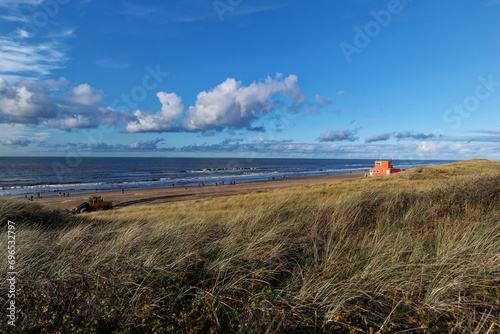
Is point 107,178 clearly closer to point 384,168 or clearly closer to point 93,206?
point 93,206

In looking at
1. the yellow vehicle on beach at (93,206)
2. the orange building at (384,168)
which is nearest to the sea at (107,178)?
the yellow vehicle on beach at (93,206)

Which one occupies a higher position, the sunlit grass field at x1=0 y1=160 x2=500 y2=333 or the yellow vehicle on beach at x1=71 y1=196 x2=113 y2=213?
the sunlit grass field at x1=0 y1=160 x2=500 y2=333

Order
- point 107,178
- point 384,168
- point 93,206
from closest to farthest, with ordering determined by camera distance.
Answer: point 93,206
point 384,168
point 107,178

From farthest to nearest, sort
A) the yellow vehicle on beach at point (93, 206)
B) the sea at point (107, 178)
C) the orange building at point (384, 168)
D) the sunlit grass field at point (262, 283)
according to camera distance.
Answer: the sea at point (107, 178) < the orange building at point (384, 168) < the yellow vehicle on beach at point (93, 206) < the sunlit grass field at point (262, 283)

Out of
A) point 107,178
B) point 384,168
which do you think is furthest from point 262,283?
point 107,178

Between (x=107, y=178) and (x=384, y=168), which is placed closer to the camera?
(x=384, y=168)

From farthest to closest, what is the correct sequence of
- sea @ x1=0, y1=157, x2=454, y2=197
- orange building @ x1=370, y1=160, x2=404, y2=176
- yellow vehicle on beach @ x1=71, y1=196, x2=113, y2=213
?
sea @ x1=0, y1=157, x2=454, y2=197
orange building @ x1=370, y1=160, x2=404, y2=176
yellow vehicle on beach @ x1=71, y1=196, x2=113, y2=213

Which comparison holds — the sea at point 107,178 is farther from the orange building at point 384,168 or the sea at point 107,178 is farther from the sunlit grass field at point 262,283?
the sunlit grass field at point 262,283

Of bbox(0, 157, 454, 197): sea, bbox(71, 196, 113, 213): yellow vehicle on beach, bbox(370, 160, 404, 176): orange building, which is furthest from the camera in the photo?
bbox(0, 157, 454, 197): sea

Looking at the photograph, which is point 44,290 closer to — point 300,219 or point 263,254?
point 263,254

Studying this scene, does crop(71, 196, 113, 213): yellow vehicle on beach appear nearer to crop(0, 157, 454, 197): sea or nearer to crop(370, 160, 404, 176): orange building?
crop(0, 157, 454, 197): sea

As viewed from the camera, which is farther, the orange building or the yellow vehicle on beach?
the orange building

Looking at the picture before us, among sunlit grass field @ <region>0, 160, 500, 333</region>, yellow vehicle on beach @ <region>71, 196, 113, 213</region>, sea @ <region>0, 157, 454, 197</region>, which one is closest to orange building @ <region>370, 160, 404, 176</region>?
sea @ <region>0, 157, 454, 197</region>

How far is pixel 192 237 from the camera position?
16.7ft
